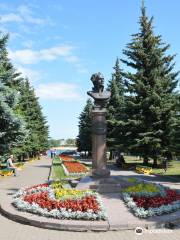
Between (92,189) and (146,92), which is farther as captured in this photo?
(146,92)

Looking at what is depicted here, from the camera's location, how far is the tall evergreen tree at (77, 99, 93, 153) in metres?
72.0

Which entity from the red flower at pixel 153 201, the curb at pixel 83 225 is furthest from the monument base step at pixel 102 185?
the curb at pixel 83 225

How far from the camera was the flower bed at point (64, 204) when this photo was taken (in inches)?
445

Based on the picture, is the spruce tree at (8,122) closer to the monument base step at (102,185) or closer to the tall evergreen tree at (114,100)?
the monument base step at (102,185)

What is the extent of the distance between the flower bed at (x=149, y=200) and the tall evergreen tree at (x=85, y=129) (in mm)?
55180

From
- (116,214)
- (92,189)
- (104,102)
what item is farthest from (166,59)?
(116,214)

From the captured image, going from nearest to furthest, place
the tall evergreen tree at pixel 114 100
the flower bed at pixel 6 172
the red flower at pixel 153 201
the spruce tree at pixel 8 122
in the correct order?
the red flower at pixel 153 201 → the spruce tree at pixel 8 122 → the flower bed at pixel 6 172 → the tall evergreen tree at pixel 114 100

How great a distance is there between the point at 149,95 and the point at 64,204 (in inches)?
939

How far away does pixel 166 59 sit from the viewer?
3700 cm

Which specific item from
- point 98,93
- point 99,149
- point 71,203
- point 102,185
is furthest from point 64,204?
point 98,93

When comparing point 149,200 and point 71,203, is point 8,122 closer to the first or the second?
point 71,203

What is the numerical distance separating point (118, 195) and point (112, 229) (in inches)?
145

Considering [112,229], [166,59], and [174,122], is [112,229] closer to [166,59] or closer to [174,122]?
[174,122]

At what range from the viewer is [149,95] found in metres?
34.8
